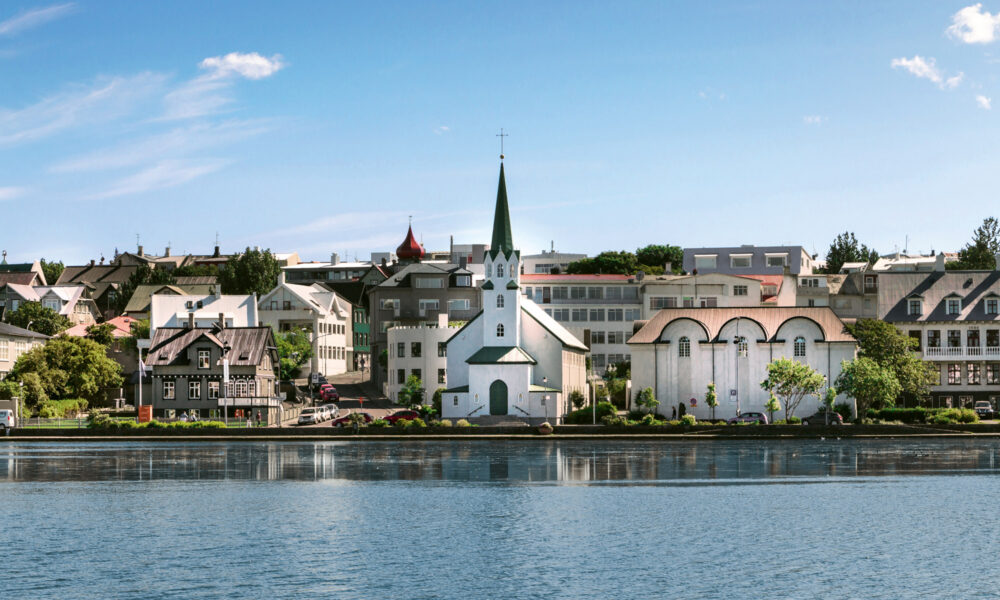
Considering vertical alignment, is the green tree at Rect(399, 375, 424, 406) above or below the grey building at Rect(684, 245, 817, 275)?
below

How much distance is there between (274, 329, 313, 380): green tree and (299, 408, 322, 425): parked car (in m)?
21.0

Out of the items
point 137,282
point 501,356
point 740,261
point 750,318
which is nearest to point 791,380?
point 750,318

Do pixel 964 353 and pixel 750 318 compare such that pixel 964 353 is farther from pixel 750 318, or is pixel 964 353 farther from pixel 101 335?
pixel 101 335

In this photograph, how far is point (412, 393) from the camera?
387ft

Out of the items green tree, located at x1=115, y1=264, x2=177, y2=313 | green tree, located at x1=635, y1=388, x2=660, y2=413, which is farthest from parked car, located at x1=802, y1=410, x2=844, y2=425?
green tree, located at x1=115, y1=264, x2=177, y2=313

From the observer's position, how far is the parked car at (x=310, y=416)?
4075 inches

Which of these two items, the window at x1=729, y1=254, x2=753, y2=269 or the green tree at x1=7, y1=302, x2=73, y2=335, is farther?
the window at x1=729, y1=254, x2=753, y2=269

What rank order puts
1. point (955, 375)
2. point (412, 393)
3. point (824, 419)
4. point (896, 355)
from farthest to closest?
point (412, 393) → point (955, 375) → point (896, 355) → point (824, 419)

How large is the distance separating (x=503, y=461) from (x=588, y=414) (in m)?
25.1

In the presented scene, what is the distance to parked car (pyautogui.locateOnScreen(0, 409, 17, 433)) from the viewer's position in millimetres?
103438

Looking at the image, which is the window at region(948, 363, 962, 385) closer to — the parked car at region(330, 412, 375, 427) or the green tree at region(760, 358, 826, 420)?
the green tree at region(760, 358, 826, 420)

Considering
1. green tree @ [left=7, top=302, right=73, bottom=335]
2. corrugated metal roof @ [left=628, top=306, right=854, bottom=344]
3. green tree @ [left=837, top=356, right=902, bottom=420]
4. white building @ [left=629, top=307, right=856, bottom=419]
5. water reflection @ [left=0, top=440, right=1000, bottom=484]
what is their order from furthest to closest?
green tree @ [left=7, top=302, right=73, bottom=335], corrugated metal roof @ [left=628, top=306, right=854, bottom=344], white building @ [left=629, top=307, right=856, bottom=419], green tree @ [left=837, top=356, right=902, bottom=420], water reflection @ [left=0, top=440, right=1000, bottom=484]

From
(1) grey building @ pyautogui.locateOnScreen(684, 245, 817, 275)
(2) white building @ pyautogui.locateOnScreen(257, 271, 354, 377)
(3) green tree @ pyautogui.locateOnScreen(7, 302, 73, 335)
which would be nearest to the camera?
(2) white building @ pyautogui.locateOnScreen(257, 271, 354, 377)

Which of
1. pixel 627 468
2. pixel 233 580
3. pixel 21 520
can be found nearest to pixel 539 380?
pixel 627 468
